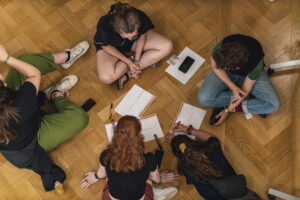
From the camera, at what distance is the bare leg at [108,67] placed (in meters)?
2.13

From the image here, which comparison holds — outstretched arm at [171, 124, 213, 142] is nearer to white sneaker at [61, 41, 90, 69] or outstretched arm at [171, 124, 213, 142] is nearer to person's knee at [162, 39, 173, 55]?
person's knee at [162, 39, 173, 55]

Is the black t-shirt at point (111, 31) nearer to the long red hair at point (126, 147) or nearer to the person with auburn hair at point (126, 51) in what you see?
the person with auburn hair at point (126, 51)

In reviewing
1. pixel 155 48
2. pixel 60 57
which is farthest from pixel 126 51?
pixel 60 57

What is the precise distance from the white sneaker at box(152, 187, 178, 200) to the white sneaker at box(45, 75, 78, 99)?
1.04 meters

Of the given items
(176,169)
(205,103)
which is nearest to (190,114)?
(205,103)

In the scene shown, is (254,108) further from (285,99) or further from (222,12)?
(222,12)

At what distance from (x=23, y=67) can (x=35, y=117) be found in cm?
34

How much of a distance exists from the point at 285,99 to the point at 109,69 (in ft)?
4.64

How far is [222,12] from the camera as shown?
7.84ft

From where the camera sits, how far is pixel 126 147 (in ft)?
4.62

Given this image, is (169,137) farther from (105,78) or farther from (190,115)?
(105,78)

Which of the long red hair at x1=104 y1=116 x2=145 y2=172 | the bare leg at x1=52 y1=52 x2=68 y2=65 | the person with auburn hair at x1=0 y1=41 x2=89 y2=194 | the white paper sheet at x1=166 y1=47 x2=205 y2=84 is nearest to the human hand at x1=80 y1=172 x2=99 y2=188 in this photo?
the person with auburn hair at x1=0 y1=41 x2=89 y2=194

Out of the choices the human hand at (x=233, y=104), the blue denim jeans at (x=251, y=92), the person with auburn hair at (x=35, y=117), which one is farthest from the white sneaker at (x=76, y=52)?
the human hand at (x=233, y=104)

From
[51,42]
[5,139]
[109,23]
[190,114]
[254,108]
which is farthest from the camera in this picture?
[51,42]
